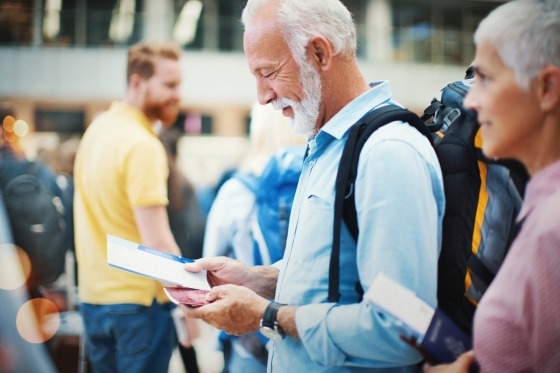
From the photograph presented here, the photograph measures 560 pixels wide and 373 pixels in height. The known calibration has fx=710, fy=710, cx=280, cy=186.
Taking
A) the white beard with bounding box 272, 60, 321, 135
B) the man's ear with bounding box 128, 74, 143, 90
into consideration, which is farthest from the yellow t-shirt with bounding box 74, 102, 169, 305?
the white beard with bounding box 272, 60, 321, 135

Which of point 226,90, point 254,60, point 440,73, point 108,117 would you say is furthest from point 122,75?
point 254,60

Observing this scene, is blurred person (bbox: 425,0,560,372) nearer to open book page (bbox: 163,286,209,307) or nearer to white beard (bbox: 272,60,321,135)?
white beard (bbox: 272,60,321,135)

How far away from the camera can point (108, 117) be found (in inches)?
134

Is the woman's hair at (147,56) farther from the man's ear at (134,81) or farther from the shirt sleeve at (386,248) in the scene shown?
the shirt sleeve at (386,248)

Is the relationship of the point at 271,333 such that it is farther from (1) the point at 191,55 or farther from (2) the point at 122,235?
(1) the point at 191,55

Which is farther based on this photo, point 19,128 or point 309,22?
point 19,128

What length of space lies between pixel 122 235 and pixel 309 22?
181cm

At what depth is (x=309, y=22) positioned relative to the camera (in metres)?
1.74

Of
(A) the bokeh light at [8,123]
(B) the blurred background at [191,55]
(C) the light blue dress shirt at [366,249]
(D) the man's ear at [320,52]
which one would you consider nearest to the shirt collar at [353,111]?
(C) the light blue dress shirt at [366,249]

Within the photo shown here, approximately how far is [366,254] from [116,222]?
197 centimetres

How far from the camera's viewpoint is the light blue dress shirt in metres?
1.47

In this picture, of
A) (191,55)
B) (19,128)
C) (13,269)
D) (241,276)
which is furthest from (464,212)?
(191,55)

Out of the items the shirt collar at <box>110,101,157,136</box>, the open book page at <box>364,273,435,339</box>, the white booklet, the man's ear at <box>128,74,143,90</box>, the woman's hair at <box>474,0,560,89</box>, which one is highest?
the woman's hair at <box>474,0,560,89</box>

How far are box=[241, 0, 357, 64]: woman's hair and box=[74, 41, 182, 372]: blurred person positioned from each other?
154cm
